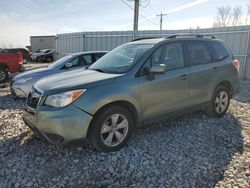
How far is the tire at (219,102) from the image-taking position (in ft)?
16.6

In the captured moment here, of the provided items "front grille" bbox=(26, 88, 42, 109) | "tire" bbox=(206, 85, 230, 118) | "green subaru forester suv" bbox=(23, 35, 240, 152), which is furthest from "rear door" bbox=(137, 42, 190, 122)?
"front grille" bbox=(26, 88, 42, 109)

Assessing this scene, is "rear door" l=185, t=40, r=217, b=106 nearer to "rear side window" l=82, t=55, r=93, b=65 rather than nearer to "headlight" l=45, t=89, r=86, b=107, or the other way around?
"headlight" l=45, t=89, r=86, b=107

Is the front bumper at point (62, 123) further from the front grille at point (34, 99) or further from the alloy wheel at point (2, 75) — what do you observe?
the alloy wheel at point (2, 75)

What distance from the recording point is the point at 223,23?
133 ft

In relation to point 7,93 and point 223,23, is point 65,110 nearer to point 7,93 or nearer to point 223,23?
point 7,93

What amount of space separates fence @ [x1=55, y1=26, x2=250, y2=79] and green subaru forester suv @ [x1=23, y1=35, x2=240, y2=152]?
7.00 metres

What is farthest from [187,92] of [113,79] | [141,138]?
[113,79]

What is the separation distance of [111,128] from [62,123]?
2.44ft

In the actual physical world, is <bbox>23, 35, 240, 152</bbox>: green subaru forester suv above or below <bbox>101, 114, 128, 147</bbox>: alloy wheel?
above

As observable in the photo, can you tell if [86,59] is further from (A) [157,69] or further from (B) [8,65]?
(B) [8,65]

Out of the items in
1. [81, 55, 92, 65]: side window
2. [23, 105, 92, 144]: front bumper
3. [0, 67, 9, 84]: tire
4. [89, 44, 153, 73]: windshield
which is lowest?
[0, 67, 9, 84]: tire

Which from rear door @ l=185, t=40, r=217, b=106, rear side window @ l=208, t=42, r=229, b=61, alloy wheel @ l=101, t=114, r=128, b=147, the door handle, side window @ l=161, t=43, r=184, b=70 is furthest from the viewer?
rear side window @ l=208, t=42, r=229, b=61

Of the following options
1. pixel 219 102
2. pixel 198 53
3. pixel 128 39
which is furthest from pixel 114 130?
pixel 128 39

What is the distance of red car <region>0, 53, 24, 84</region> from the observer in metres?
10.7
